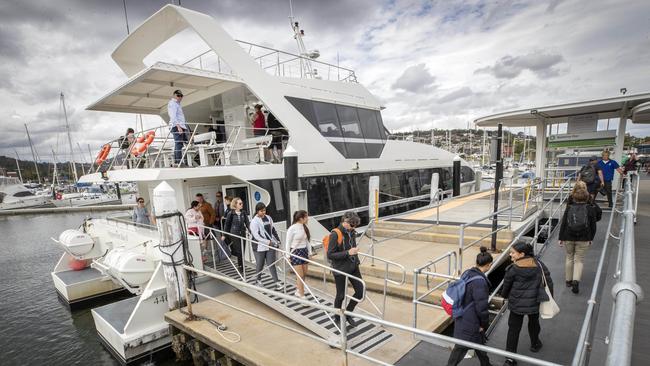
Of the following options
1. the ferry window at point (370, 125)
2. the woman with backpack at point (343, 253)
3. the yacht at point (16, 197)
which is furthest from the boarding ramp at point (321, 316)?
the yacht at point (16, 197)

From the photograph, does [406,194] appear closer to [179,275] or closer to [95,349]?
[179,275]

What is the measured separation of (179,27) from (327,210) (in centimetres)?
632

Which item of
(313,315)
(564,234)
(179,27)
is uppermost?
(179,27)

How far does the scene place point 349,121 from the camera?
10.8 meters

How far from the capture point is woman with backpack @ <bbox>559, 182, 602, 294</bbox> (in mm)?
4824

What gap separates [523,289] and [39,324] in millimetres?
11770

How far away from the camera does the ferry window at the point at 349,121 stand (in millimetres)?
10484

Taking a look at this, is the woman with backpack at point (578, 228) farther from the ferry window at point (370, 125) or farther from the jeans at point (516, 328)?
the ferry window at point (370, 125)

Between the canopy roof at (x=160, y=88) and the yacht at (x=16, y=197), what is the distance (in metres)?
42.4

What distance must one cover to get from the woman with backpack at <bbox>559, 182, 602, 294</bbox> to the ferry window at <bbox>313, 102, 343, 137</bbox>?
6403mm

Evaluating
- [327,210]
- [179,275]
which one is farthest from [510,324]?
[327,210]

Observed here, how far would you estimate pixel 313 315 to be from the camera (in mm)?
5660

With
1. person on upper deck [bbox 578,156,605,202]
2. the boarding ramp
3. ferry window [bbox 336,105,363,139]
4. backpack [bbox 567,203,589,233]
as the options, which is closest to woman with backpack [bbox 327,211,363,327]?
the boarding ramp

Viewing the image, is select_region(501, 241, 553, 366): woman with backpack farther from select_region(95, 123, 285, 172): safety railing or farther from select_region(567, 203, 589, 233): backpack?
select_region(95, 123, 285, 172): safety railing
